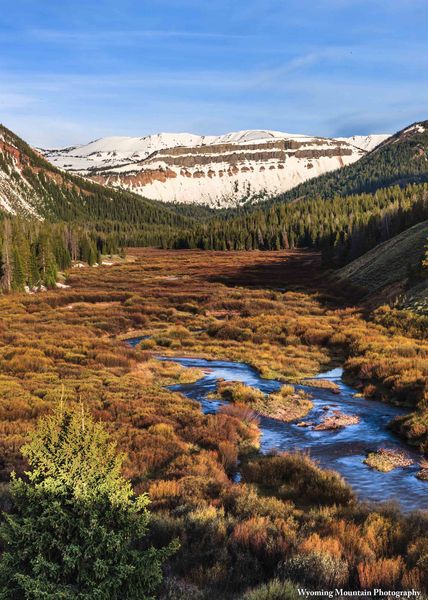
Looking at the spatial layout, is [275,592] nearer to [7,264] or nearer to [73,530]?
[73,530]

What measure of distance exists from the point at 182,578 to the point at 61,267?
107m

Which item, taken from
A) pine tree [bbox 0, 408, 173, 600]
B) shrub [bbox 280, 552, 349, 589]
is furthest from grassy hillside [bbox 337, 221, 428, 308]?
pine tree [bbox 0, 408, 173, 600]

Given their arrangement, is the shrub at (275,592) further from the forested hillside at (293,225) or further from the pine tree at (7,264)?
the forested hillside at (293,225)

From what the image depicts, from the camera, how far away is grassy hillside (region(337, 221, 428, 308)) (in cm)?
5333

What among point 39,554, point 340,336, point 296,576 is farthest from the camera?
point 340,336

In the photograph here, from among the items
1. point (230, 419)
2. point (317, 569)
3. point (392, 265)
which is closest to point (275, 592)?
point (317, 569)

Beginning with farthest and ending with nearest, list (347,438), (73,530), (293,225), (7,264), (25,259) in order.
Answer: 1. (293,225)
2. (25,259)
3. (7,264)
4. (347,438)
5. (73,530)

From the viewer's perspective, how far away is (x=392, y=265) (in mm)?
60031

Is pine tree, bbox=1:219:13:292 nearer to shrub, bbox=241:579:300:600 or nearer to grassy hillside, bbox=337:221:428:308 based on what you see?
grassy hillside, bbox=337:221:428:308

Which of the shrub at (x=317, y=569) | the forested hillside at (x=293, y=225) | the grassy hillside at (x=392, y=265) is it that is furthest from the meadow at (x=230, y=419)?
the forested hillside at (x=293, y=225)

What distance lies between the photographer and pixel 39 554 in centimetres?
600

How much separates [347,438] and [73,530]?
536 inches

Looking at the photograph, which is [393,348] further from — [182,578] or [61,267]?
[61,267]

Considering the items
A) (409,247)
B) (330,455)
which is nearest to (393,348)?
(330,455)
